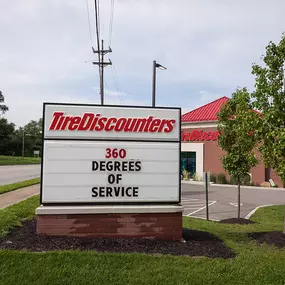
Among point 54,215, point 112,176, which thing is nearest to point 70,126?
point 112,176

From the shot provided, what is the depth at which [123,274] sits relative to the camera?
4.73 meters

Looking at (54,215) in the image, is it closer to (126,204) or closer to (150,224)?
(126,204)

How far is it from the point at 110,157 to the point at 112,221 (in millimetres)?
1227

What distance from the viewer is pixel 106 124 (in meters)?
6.77

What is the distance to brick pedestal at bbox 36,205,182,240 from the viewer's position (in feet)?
21.0

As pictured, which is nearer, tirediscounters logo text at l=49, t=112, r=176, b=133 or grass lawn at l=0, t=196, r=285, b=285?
grass lawn at l=0, t=196, r=285, b=285

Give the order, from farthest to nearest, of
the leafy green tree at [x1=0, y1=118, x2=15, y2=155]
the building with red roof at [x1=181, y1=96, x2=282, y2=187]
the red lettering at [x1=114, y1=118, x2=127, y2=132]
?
the leafy green tree at [x1=0, y1=118, x2=15, y2=155] < the building with red roof at [x1=181, y1=96, x2=282, y2=187] < the red lettering at [x1=114, y1=118, x2=127, y2=132]

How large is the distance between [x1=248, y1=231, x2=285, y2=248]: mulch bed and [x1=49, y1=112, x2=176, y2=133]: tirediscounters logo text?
9.67 ft

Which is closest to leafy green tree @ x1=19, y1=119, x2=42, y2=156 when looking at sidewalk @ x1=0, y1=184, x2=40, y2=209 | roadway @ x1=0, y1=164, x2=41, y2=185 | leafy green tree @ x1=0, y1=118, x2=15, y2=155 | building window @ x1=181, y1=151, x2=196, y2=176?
leafy green tree @ x1=0, y1=118, x2=15, y2=155

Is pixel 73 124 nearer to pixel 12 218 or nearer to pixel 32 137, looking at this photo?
pixel 12 218

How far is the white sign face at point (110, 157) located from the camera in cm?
660

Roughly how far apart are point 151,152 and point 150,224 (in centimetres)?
140

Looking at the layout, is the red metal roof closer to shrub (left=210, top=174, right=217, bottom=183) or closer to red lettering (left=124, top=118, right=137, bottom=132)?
shrub (left=210, top=174, right=217, bottom=183)

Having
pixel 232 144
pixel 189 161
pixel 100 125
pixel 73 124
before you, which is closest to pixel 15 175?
pixel 189 161
